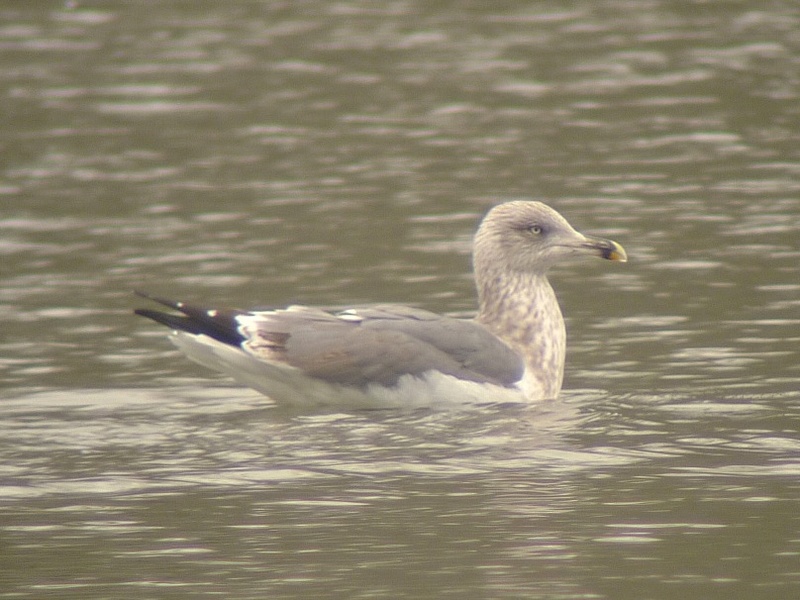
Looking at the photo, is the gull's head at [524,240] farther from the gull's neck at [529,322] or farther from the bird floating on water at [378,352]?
the bird floating on water at [378,352]

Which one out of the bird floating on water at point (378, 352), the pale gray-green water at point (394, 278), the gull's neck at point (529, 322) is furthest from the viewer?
the gull's neck at point (529, 322)

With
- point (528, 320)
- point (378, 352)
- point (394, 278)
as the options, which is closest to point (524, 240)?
point (528, 320)

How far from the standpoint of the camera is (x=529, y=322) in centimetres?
1034

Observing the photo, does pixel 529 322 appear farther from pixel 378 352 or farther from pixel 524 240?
pixel 378 352

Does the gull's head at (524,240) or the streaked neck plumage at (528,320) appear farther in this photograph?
the gull's head at (524,240)

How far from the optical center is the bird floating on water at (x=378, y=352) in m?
9.83

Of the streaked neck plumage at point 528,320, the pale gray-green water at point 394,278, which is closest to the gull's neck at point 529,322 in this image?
the streaked neck plumage at point 528,320

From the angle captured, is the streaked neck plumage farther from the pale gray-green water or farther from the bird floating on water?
the pale gray-green water

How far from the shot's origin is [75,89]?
20.2m

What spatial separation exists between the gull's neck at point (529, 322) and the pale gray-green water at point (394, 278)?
196 millimetres

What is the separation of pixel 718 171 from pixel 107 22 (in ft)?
35.5

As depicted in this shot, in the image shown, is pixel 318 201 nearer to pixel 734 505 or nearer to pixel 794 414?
pixel 794 414

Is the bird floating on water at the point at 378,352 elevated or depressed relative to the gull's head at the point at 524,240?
depressed

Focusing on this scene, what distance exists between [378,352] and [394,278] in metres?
3.16
